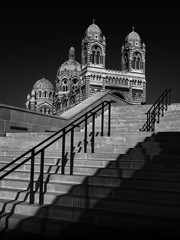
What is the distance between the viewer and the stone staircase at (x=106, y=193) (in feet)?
14.9

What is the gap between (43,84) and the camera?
361 feet

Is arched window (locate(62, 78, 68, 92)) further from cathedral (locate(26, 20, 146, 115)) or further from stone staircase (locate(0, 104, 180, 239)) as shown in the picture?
stone staircase (locate(0, 104, 180, 239))

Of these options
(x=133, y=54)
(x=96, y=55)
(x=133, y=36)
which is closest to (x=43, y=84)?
(x=96, y=55)

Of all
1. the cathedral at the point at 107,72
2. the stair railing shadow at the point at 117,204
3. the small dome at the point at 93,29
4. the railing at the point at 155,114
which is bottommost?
the stair railing shadow at the point at 117,204

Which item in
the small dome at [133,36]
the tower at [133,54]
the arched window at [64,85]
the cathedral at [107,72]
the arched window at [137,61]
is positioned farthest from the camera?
the arched window at [64,85]

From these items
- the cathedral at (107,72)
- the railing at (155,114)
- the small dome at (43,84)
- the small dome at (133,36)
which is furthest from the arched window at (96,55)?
the railing at (155,114)

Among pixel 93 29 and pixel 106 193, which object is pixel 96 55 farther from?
pixel 106 193

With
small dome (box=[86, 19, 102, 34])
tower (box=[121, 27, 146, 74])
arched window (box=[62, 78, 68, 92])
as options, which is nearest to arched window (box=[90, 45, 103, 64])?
small dome (box=[86, 19, 102, 34])

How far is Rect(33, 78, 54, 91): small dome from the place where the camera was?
10912 cm

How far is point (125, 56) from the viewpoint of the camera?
8612 cm

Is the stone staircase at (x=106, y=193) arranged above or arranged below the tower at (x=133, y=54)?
below

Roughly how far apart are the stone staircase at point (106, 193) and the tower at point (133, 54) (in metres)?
77.2

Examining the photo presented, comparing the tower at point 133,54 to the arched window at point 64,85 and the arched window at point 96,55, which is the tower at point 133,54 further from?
the arched window at point 64,85

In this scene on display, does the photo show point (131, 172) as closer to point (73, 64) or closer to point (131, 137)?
point (131, 137)
